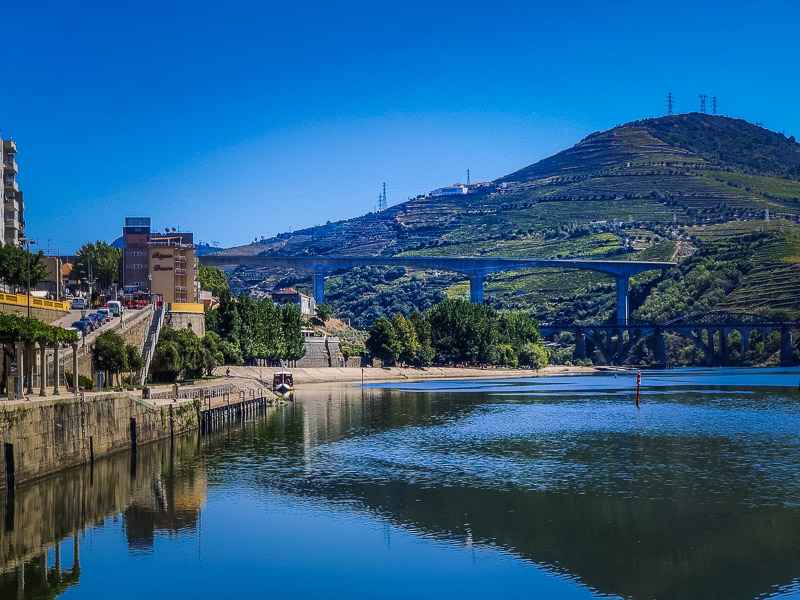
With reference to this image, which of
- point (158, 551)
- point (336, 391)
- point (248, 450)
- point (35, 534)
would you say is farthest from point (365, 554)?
point (336, 391)

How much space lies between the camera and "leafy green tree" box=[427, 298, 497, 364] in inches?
5551

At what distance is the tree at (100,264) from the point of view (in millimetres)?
109000

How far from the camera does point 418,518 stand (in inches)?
1318

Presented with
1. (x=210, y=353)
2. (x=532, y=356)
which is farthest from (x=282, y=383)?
(x=532, y=356)

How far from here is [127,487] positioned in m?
38.4

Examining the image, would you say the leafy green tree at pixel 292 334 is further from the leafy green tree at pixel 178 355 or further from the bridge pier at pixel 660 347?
the bridge pier at pixel 660 347

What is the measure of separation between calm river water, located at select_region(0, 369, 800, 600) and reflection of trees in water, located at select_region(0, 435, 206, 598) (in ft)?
0.27

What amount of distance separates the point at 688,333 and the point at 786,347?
20647 mm

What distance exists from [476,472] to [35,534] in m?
17.9

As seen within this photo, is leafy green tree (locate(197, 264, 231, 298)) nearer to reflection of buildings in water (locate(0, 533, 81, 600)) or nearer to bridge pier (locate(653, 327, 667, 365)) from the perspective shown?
bridge pier (locate(653, 327, 667, 365))

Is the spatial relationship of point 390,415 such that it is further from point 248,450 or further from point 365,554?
point 365,554

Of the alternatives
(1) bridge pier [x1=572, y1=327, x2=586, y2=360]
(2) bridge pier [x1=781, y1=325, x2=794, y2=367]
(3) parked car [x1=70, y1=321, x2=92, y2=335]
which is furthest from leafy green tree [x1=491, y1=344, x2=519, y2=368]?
(3) parked car [x1=70, y1=321, x2=92, y2=335]

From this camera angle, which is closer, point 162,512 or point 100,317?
point 162,512

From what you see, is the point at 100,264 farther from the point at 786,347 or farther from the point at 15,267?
the point at 786,347
